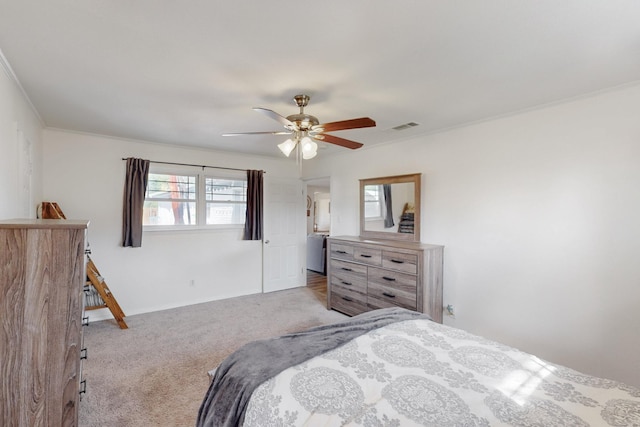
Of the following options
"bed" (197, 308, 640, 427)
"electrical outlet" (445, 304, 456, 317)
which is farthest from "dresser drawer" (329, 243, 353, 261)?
"bed" (197, 308, 640, 427)

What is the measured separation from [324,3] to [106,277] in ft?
13.7

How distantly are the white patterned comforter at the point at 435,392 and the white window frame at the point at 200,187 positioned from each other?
3.54 meters

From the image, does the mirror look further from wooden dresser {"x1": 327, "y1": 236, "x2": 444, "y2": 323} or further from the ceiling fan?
the ceiling fan

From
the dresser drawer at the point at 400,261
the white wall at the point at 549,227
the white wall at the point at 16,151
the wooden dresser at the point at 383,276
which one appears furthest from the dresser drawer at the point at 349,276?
the white wall at the point at 16,151

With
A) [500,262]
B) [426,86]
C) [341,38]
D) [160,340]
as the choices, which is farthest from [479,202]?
[160,340]

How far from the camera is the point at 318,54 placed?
5.90ft

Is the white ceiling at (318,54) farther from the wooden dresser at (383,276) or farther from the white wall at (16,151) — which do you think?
the wooden dresser at (383,276)

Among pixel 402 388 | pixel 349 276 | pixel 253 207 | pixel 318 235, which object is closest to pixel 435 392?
pixel 402 388

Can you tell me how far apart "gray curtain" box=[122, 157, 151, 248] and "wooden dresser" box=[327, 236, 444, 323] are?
2.61 meters

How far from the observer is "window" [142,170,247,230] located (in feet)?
13.8

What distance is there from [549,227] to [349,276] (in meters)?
2.23

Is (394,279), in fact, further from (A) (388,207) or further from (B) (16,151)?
(B) (16,151)

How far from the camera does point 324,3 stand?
1365mm

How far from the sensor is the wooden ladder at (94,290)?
10.8ft
